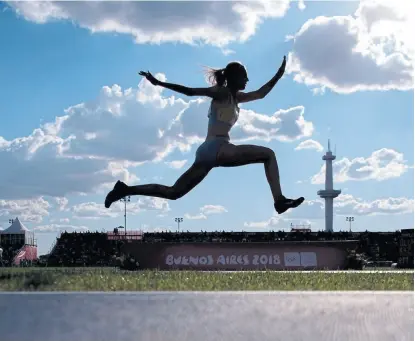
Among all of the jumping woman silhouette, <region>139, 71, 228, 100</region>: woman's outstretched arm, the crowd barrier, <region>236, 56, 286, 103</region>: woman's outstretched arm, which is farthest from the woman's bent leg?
the crowd barrier

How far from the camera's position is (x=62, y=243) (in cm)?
3916

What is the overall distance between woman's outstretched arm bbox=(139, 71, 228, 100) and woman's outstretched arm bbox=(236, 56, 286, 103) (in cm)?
29

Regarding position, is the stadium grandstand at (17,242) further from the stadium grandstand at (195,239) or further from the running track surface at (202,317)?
the running track surface at (202,317)

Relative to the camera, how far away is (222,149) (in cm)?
927

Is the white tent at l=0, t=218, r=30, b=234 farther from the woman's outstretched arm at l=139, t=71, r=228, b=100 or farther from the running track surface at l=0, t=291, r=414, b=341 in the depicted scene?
the running track surface at l=0, t=291, r=414, b=341

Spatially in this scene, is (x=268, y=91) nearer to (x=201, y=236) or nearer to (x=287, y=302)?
(x=287, y=302)

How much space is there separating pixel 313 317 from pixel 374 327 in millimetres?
244

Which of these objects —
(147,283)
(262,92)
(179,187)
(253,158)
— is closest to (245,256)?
(262,92)

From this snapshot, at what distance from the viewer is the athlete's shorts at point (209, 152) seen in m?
9.31

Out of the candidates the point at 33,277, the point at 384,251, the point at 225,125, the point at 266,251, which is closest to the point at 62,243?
the point at 384,251

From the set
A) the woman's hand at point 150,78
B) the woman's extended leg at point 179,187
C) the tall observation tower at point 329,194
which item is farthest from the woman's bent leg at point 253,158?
the tall observation tower at point 329,194

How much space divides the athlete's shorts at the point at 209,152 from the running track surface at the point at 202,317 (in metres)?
6.45

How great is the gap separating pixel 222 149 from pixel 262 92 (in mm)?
1251

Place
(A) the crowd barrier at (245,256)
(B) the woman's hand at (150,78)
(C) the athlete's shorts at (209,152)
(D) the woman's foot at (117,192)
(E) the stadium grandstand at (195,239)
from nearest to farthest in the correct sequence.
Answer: (B) the woman's hand at (150,78) → (C) the athlete's shorts at (209,152) → (D) the woman's foot at (117,192) → (A) the crowd barrier at (245,256) → (E) the stadium grandstand at (195,239)
